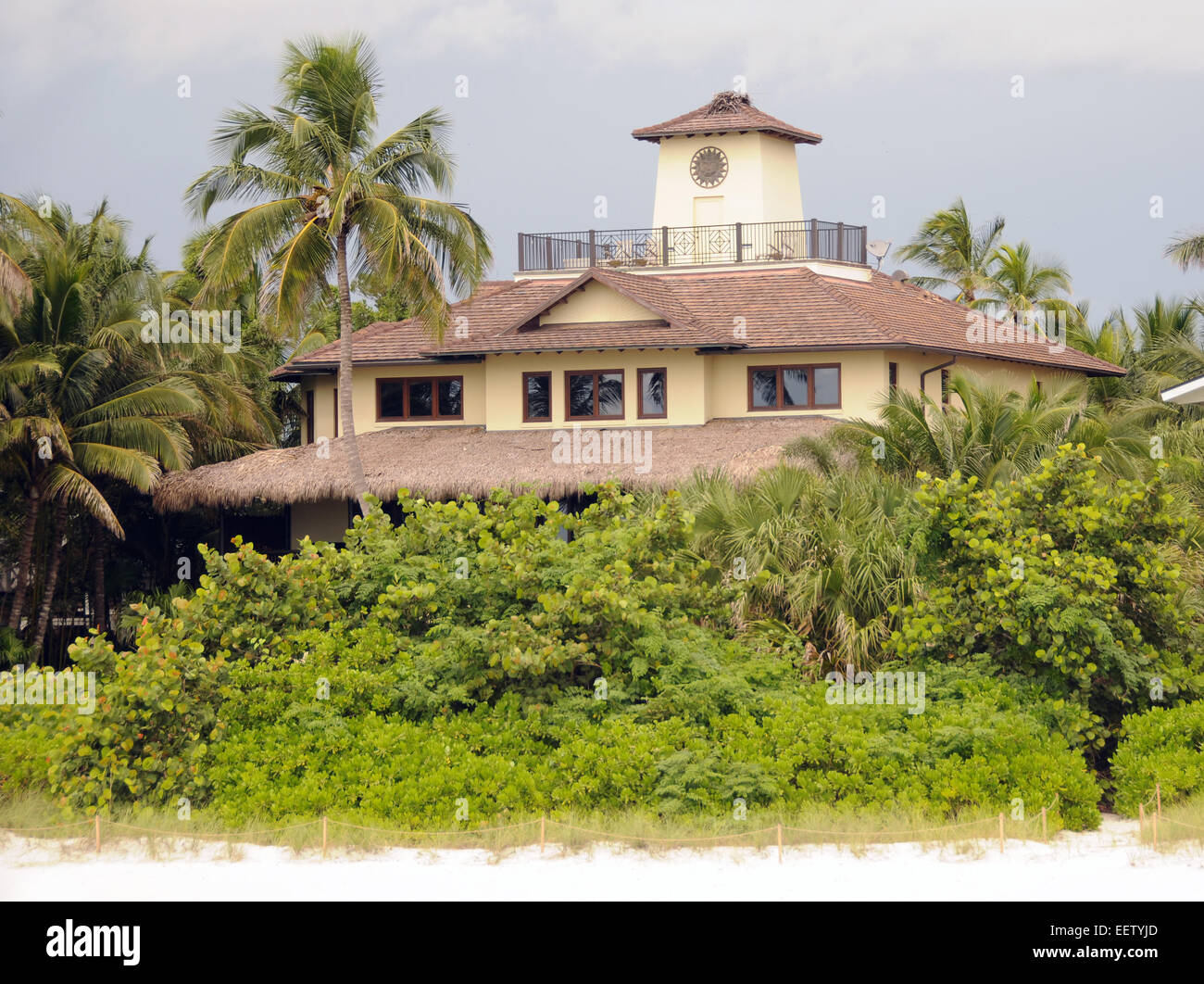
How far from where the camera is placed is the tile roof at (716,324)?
30.1m

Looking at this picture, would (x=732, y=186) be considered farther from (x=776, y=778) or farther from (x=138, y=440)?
(x=776, y=778)

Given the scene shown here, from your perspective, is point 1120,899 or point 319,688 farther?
point 319,688

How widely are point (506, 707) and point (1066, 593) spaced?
20.2 ft

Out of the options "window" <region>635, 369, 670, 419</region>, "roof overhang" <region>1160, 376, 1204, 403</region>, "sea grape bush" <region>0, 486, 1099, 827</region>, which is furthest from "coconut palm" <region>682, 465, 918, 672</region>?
"window" <region>635, 369, 670, 419</region>

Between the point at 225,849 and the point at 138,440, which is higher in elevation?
the point at 138,440

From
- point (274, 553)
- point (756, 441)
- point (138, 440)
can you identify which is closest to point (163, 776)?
point (138, 440)

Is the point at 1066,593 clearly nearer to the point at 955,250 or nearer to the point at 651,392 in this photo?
the point at 651,392

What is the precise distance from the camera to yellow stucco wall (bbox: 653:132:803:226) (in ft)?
123

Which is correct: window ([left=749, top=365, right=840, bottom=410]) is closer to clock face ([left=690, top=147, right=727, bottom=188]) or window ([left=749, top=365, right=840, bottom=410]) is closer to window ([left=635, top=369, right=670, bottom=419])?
window ([left=635, top=369, right=670, bottom=419])

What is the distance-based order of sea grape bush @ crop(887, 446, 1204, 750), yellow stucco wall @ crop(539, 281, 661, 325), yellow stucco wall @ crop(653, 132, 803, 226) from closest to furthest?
sea grape bush @ crop(887, 446, 1204, 750), yellow stucco wall @ crop(539, 281, 661, 325), yellow stucco wall @ crop(653, 132, 803, 226)

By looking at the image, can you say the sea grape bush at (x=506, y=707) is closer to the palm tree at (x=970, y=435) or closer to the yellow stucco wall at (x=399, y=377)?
the palm tree at (x=970, y=435)

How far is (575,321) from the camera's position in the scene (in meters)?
31.1

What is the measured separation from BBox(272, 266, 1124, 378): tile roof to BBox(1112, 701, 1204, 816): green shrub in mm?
14444
